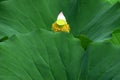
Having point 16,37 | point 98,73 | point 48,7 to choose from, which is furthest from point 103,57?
point 48,7

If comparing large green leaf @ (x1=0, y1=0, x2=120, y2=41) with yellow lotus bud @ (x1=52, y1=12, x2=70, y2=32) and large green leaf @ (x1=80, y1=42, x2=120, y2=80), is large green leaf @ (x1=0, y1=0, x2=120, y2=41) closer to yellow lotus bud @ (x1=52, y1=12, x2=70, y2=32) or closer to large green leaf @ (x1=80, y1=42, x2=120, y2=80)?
yellow lotus bud @ (x1=52, y1=12, x2=70, y2=32)

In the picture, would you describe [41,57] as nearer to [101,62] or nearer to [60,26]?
[101,62]

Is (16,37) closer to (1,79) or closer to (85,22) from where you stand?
(1,79)

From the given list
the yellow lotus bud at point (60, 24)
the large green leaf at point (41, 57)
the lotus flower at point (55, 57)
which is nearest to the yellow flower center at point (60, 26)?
the yellow lotus bud at point (60, 24)

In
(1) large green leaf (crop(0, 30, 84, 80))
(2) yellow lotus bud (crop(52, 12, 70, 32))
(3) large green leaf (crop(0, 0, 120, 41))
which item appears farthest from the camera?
(3) large green leaf (crop(0, 0, 120, 41))

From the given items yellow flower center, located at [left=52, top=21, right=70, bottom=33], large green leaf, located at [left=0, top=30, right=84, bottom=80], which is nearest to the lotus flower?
large green leaf, located at [left=0, top=30, right=84, bottom=80]
